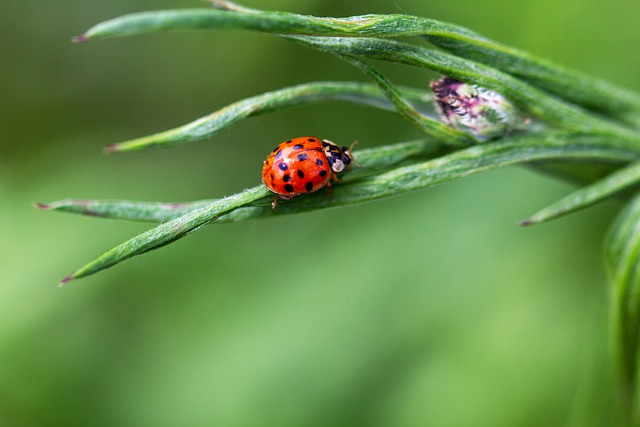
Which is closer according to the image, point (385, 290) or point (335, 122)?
point (385, 290)

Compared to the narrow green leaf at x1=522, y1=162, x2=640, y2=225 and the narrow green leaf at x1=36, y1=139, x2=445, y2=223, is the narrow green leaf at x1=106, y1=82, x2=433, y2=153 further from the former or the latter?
the narrow green leaf at x1=522, y1=162, x2=640, y2=225

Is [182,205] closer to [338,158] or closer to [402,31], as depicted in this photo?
[338,158]

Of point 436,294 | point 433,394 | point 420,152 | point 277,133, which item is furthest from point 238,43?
point 420,152

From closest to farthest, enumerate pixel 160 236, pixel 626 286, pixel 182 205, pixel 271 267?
pixel 160 236 → pixel 182 205 → pixel 626 286 → pixel 271 267

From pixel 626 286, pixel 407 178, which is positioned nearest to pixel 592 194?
pixel 626 286

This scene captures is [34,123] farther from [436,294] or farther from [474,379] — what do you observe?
[474,379]

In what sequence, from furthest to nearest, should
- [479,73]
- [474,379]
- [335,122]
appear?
1. [335,122]
2. [474,379]
3. [479,73]

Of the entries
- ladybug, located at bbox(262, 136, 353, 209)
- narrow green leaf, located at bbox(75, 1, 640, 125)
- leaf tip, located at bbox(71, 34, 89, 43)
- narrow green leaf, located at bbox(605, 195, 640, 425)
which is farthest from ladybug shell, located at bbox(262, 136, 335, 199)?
narrow green leaf, located at bbox(605, 195, 640, 425)
